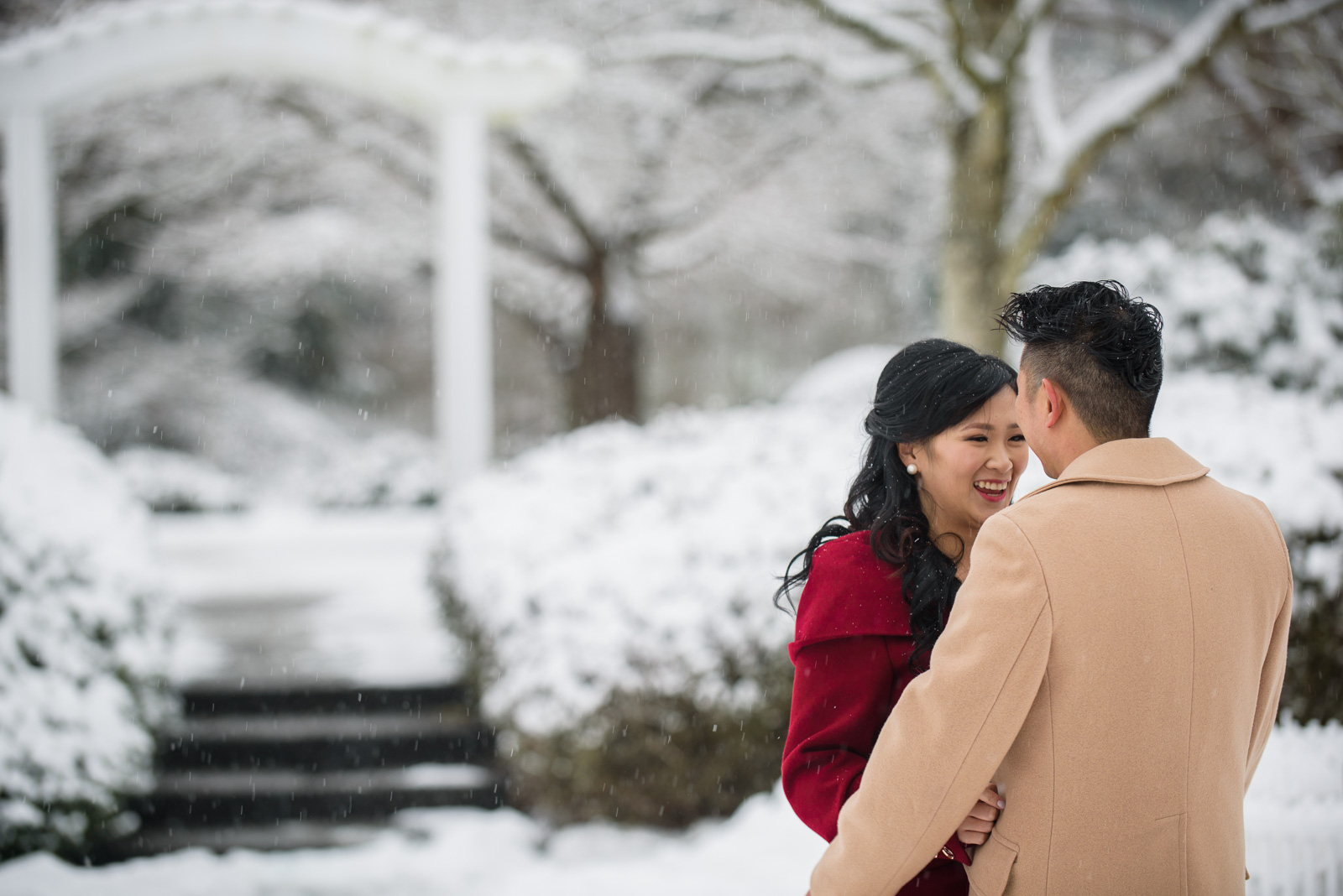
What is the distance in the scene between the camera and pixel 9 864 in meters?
3.63

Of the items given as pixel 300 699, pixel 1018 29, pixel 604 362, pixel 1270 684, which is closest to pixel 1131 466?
pixel 1270 684

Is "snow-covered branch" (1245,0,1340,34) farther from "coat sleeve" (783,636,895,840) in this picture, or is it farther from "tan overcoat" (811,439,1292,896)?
"coat sleeve" (783,636,895,840)

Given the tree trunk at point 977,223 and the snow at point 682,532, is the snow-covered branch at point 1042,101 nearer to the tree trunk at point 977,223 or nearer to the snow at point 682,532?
the tree trunk at point 977,223

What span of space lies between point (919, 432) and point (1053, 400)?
0.87 ft

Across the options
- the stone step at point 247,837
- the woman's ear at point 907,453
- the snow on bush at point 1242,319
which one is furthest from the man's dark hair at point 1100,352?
the stone step at point 247,837

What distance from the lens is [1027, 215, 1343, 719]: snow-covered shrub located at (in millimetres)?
3816

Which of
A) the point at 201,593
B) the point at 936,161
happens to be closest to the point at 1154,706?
the point at 201,593

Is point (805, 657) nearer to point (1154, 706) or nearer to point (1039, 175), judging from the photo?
point (1154, 706)

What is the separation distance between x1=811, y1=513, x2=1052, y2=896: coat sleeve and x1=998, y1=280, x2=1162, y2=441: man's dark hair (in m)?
0.25

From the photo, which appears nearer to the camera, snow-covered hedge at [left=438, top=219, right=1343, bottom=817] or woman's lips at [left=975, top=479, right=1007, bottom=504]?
woman's lips at [left=975, top=479, right=1007, bottom=504]

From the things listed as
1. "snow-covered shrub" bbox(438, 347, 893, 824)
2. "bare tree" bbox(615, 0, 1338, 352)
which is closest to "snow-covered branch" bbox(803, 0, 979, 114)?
"bare tree" bbox(615, 0, 1338, 352)

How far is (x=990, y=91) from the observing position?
6914 mm

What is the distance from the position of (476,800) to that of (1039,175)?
5.86 m

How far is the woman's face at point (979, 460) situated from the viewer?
65.2 inches
